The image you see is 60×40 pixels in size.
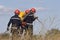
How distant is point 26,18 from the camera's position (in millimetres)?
14938

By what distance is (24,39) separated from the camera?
29.9ft

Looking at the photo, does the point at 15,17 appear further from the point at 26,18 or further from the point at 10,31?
the point at 10,31

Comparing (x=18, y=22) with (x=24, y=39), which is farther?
(x=18, y=22)

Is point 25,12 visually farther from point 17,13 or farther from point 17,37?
point 17,37

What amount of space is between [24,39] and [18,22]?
5.85 meters

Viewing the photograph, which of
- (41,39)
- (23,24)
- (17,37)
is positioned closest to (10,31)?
(17,37)

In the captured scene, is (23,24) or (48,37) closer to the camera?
(48,37)

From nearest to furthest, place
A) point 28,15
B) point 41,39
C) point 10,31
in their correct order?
point 41,39
point 10,31
point 28,15

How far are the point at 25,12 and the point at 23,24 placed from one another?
2.09 feet

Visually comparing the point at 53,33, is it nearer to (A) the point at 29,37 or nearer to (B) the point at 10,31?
(A) the point at 29,37

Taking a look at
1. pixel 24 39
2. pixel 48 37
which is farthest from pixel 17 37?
pixel 48 37

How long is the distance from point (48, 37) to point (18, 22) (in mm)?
6050

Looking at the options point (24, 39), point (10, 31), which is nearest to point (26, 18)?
point (10, 31)

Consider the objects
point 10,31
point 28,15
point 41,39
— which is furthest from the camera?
point 28,15
